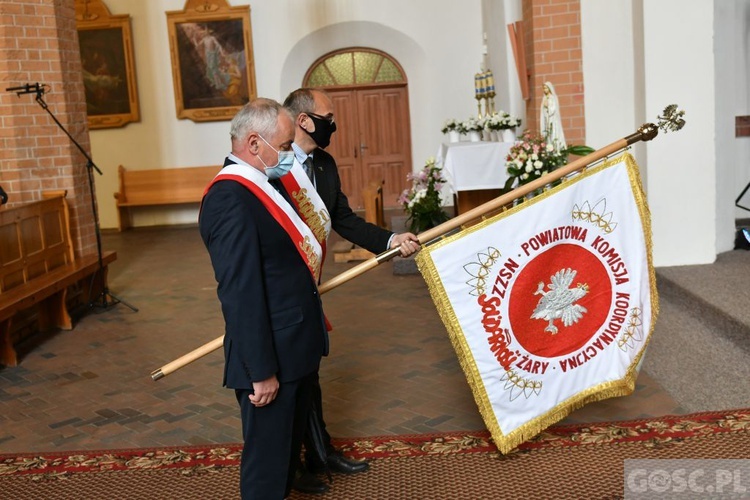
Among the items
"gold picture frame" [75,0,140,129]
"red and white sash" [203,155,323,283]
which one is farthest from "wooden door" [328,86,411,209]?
"red and white sash" [203,155,323,283]

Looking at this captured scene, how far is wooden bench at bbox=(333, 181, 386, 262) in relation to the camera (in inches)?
409

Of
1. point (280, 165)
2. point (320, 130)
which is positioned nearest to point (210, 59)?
point (320, 130)

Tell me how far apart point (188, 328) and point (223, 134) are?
26.5ft

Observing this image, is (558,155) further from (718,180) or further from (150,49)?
(150,49)

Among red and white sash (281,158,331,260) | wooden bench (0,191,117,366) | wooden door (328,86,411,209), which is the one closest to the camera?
red and white sash (281,158,331,260)

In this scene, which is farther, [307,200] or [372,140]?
[372,140]

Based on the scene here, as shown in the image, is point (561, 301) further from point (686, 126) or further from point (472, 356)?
point (686, 126)

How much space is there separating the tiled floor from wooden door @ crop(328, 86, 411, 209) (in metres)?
7.19

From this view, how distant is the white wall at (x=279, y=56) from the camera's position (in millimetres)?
14758

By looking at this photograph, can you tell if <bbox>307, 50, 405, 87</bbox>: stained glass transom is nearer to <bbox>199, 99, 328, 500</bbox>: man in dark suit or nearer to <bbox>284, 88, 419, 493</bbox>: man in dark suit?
<bbox>284, 88, 419, 493</bbox>: man in dark suit

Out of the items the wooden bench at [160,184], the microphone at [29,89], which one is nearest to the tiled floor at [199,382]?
the microphone at [29,89]

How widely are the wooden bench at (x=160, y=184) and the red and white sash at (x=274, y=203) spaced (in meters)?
11.8

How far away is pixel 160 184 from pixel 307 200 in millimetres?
11721

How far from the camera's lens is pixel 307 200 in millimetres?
3736
